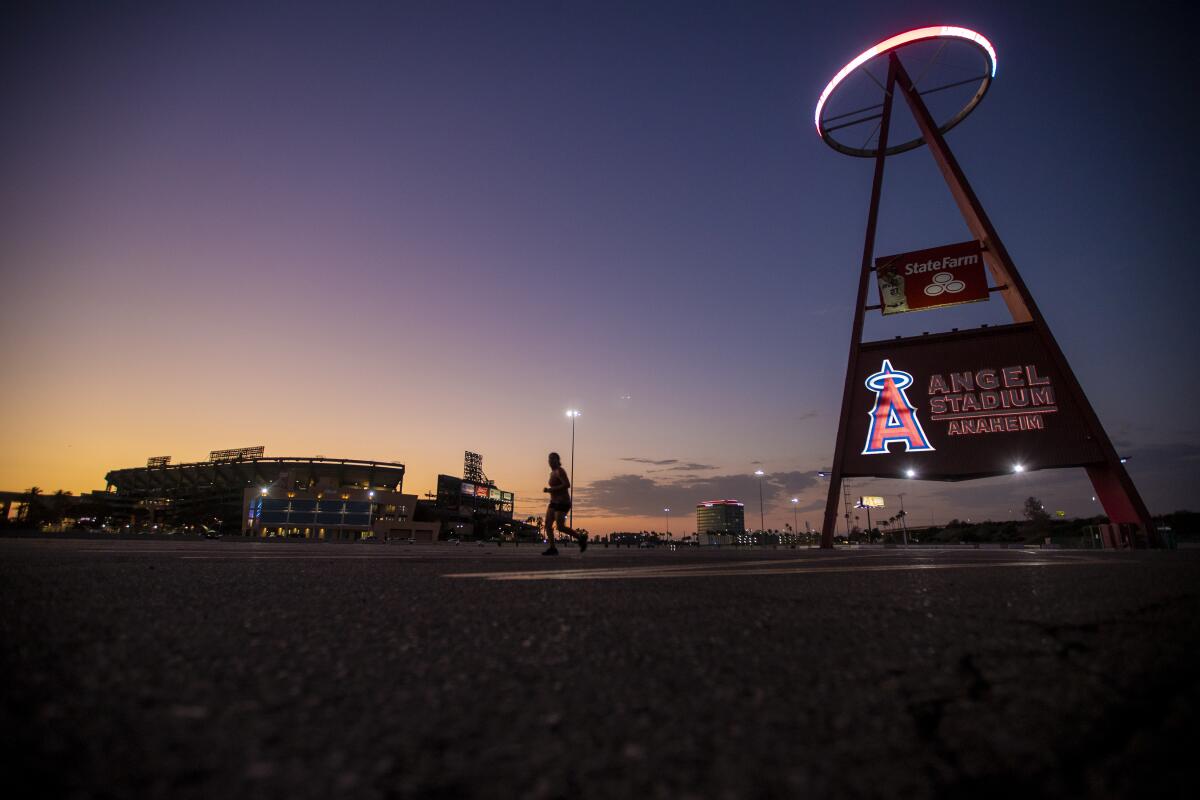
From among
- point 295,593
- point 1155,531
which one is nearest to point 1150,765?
point 295,593

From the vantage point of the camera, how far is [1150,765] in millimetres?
774

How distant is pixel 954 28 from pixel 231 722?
910 inches

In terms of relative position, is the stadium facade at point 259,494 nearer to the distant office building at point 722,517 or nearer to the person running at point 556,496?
the person running at point 556,496

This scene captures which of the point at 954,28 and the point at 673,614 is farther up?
the point at 954,28

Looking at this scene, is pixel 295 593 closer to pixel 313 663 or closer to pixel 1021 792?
pixel 313 663

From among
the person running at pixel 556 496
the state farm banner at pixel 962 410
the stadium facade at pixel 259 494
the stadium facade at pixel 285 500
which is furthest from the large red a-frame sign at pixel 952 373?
the stadium facade at pixel 259 494

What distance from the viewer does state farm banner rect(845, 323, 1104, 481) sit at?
1620cm

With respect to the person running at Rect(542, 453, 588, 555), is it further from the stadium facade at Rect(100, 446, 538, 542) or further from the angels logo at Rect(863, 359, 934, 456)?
the stadium facade at Rect(100, 446, 538, 542)

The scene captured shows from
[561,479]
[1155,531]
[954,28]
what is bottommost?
[1155,531]

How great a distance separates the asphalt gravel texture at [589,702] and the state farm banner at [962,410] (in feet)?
56.6

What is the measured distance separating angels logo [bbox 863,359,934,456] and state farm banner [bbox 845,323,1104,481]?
0.03 meters

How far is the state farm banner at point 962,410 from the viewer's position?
16203 mm

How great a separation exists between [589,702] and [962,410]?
19967 millimetres

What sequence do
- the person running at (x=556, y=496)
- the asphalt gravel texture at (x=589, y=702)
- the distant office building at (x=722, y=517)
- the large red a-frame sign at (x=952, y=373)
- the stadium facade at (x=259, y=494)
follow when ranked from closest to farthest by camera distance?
the asphalt gravel texture at (x=589, y=702) → the person running at (x=556, y=496) → the large red a-frame sign at (x=952, y=373) → the stadium facade at (x=259, y=494) → the distant office building at (x=722, y=517)
